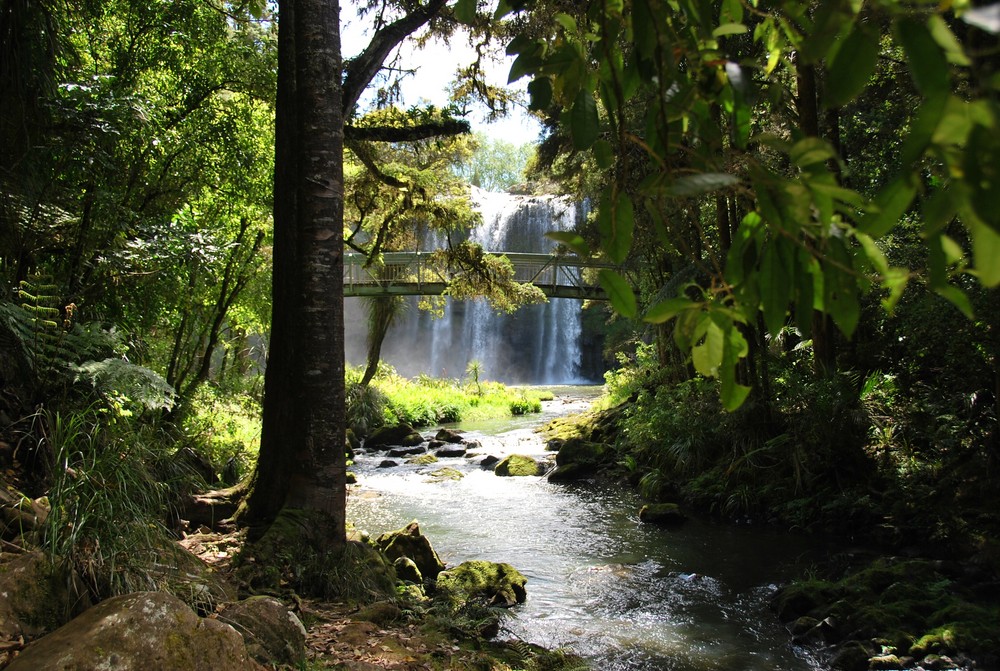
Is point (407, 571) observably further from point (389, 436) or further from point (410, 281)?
point (410, 281)

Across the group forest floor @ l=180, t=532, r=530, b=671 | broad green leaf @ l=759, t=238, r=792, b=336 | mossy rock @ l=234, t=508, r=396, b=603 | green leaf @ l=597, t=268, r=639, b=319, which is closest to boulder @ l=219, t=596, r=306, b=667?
forest floor @ l=180, t=532, r=530, b=671

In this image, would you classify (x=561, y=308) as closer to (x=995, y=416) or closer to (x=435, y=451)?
(x=435, y=451)

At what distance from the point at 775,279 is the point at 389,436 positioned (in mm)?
14758

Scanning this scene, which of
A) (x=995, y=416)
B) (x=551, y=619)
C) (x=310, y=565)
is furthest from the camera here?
(x=995, y=416)

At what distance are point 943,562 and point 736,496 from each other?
2.87 metres

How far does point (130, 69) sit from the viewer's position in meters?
5.81

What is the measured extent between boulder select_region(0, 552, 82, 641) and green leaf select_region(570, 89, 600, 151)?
2.52 meters

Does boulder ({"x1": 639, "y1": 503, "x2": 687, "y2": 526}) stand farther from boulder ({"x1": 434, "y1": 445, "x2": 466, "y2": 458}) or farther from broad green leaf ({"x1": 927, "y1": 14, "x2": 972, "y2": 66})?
broad green leaf ({"x1": 927, "y1": 14, "x2": 972, "y2": 66})

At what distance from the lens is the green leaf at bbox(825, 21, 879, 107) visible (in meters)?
0.71

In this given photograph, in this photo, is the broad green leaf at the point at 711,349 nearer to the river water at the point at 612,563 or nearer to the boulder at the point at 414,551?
the river water at the point at 612,563

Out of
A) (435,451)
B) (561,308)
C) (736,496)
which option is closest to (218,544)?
(736,496)

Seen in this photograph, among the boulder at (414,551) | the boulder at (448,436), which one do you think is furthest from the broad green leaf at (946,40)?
the boulder at (448,436)

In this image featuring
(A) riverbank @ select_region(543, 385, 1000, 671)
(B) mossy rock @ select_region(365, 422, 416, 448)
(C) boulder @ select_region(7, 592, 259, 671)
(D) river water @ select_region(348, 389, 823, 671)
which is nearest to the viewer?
(C) boulder @ select_region(7, 592, 259, 671)

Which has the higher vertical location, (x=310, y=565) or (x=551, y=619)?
(x=310, y=565)
